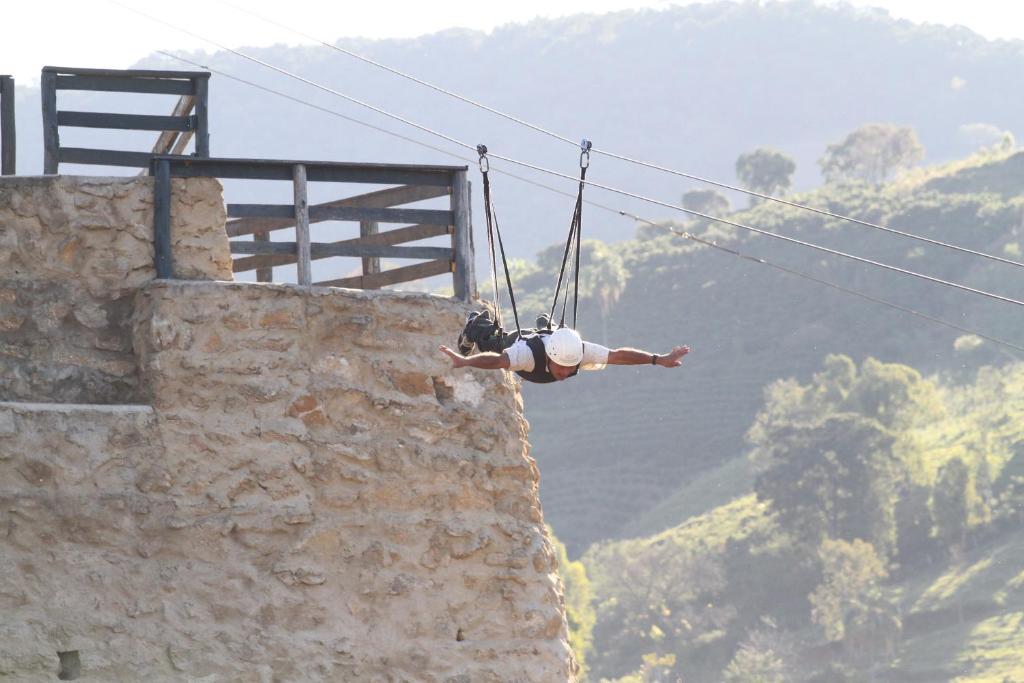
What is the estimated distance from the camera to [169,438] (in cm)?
950

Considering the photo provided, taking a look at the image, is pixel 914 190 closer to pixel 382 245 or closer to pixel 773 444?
pixel 773 444

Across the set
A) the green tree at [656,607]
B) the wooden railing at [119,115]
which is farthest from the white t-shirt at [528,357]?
the green tree at [656,607]

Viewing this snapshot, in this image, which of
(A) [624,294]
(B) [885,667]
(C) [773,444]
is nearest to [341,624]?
(B) [885,667]

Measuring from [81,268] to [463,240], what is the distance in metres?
2.36

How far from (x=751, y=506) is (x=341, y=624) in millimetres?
66732

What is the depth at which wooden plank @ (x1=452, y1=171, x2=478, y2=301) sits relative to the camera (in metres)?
10.6

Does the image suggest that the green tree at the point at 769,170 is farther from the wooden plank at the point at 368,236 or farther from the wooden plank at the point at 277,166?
the wooden plank at the point at 277,166

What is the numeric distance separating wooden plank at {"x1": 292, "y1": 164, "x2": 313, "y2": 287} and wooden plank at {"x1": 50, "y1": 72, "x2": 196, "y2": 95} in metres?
1.36

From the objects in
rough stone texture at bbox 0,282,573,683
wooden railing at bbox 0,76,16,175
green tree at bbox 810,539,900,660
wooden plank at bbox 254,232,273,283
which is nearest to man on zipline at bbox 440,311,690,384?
rough stone texture at bbox 0,282,573,683

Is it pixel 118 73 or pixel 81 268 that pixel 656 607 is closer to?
pixel 118 73

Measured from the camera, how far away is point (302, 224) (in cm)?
1014

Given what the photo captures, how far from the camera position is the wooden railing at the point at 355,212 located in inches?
396

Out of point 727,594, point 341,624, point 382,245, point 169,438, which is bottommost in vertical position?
point 727,594

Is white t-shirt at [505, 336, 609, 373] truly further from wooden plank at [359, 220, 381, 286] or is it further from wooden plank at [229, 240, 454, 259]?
wooden plank at [359, 220, 381, 286]
